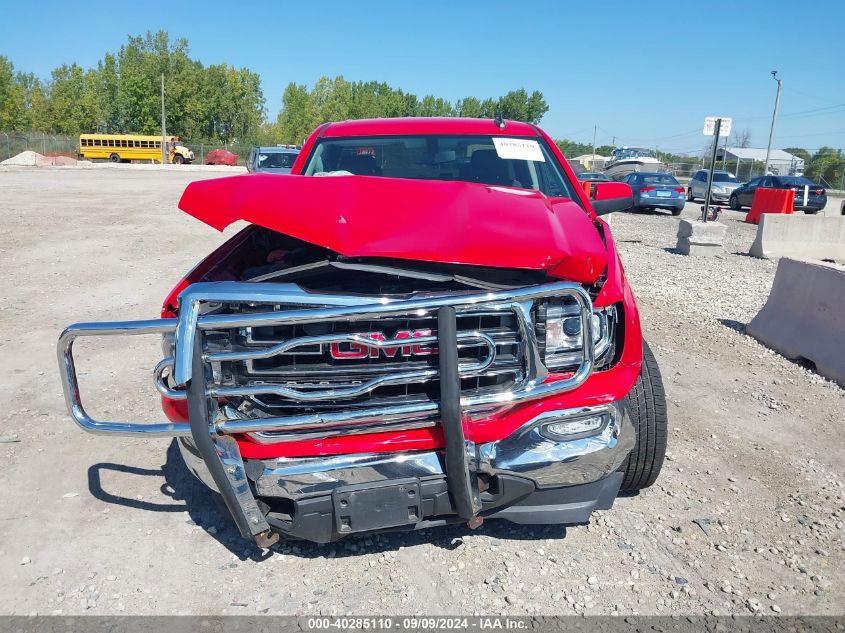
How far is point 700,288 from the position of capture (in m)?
8.70

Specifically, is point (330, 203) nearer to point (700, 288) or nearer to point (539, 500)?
point (539, 500)

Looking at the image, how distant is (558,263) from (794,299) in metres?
4.34

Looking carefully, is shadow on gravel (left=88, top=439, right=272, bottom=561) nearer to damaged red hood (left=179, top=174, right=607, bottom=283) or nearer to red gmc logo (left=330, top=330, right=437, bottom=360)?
red gmc logo (left=330, top=330, right=437, bottom=360)

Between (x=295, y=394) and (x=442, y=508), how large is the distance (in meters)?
0.64

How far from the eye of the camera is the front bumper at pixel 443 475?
7.69 ft

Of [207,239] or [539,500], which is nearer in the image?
[539,500]

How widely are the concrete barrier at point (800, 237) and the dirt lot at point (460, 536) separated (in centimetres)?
708

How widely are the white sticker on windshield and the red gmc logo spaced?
2.01 m

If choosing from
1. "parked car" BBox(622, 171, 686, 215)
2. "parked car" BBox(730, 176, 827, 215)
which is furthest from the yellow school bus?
"parked car" BBox(730, 176, 827, 215)

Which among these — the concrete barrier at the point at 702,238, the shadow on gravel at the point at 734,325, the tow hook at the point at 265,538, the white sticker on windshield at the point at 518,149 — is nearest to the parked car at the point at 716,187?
the concrete barrier at the point at 702,238

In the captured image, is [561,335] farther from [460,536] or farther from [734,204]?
[734,204]

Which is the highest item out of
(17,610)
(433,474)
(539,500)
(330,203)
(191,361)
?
(330,203)

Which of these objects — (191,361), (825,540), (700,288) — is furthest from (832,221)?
(191,361)

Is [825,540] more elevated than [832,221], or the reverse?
[832,221]
